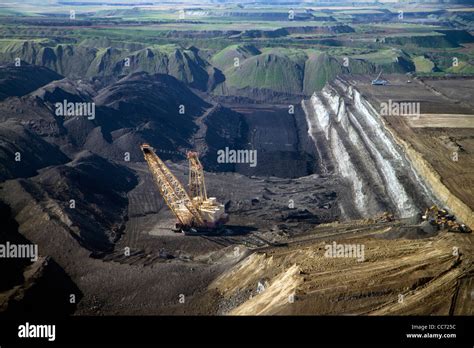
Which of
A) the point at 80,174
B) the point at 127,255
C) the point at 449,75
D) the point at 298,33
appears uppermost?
the point at 298,33

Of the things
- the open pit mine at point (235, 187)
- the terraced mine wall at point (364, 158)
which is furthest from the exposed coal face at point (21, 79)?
the terraced mine wall at point (364, 158)

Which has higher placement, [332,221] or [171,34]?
[171,34]

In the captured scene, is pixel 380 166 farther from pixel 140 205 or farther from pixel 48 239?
pixel 48 239

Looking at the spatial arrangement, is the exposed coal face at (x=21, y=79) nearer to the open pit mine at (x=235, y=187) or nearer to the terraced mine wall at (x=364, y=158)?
the open pit mine at (x=235, y=187)

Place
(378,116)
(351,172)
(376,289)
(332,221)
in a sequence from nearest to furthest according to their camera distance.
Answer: (376,289), (332,221), (351,172), (378,116)

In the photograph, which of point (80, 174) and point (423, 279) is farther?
point (80, 174)

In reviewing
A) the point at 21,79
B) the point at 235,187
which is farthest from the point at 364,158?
the point at 21,79

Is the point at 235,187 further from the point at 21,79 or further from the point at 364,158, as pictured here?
the point at 21,79

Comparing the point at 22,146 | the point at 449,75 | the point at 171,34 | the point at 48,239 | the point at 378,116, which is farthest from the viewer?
the point at 171,34

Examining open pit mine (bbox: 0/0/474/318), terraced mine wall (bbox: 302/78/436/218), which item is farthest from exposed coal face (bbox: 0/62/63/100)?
terraced mine wall (bbox: 302/78/436/218)

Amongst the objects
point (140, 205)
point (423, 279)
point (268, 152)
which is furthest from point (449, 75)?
point (423, 279)

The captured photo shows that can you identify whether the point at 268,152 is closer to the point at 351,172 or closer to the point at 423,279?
the point at 351,172
